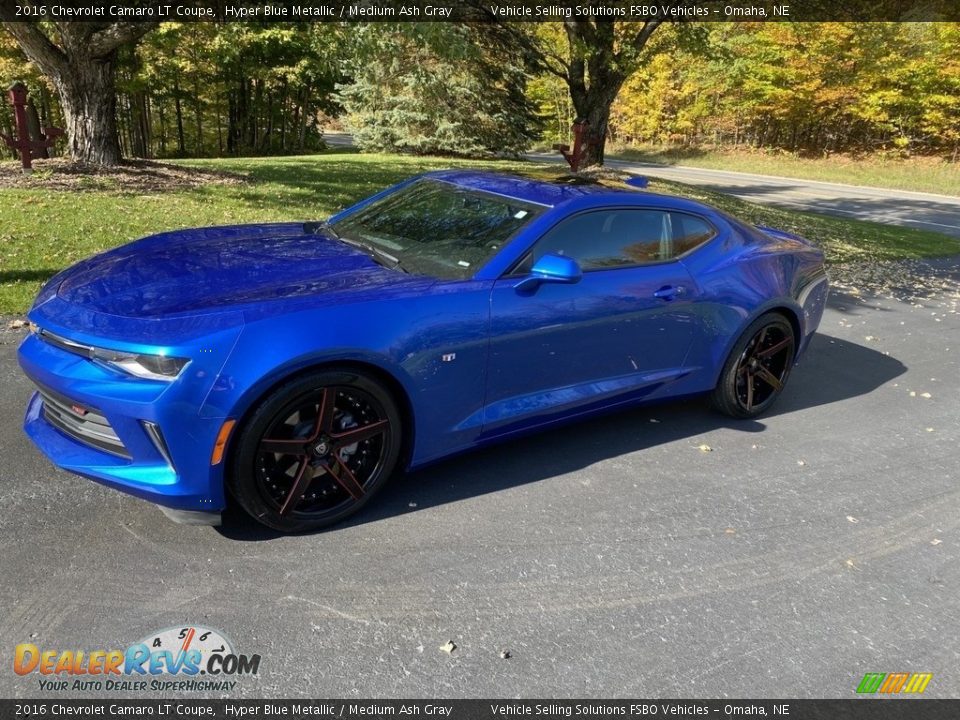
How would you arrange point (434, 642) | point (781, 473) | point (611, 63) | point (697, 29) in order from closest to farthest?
1. point (434, 642)
2. point (781, 473)
3. point (611, 63)
4. point (697, 29)

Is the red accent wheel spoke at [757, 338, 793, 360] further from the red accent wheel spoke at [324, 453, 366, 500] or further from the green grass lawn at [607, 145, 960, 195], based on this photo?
the green grass lawn at [607, 145, 960, 195]

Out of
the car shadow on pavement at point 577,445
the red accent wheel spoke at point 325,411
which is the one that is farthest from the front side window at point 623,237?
the red accent wheel spoke at point 325,411

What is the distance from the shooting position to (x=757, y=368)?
471 cm

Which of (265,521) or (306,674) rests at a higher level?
(265,521)

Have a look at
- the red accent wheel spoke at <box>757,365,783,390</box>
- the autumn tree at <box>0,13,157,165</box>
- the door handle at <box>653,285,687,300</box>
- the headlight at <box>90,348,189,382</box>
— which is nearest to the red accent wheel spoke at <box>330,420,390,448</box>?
the headlight at <box>90,348,189,382</box>

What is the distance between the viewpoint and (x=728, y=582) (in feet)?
9.95

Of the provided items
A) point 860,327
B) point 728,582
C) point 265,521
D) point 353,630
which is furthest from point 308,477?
point 860,327

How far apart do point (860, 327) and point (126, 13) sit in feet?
37.3

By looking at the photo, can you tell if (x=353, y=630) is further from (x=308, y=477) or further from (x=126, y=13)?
(x=126, y=13)

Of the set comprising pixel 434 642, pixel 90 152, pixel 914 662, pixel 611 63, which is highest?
pixel 611 63

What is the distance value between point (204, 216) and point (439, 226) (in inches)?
248

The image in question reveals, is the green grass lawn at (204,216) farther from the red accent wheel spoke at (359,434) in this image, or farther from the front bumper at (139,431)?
the front bumper at (139,431)

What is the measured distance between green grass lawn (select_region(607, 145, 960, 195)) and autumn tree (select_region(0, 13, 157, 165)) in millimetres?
24236

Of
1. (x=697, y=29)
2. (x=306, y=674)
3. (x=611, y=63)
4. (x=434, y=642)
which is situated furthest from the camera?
(x=697, y=29)
